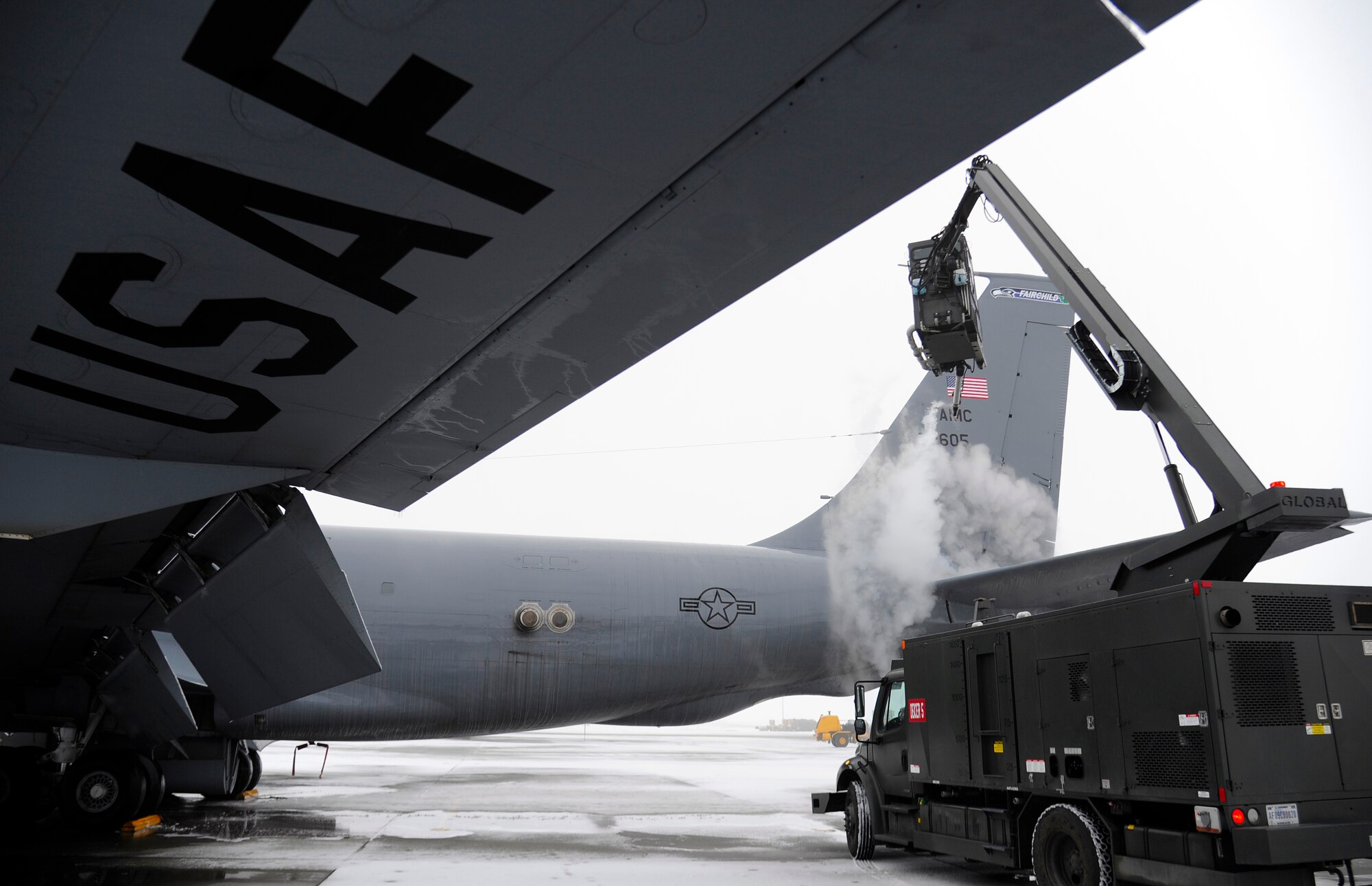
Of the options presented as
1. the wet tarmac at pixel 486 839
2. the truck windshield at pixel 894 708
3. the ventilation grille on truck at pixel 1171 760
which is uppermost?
the truck windshield at pixel 894 708

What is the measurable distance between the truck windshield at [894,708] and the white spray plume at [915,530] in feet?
12.8

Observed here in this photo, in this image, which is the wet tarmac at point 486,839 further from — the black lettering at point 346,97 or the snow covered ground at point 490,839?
the black lettering at point 346,97

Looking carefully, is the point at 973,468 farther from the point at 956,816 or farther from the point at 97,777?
the point at 97,777

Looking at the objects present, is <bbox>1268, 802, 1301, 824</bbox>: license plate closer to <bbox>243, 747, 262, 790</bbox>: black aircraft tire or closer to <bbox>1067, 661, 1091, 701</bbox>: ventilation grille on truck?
<bbox>1067, 661, 1091, 701</bbox>: ventilation grille on truck

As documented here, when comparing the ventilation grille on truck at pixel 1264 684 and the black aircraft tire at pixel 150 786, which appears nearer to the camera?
the ventilation grille on truck at pixel 1264 684

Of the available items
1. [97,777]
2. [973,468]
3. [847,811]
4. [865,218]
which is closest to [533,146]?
[865,218]

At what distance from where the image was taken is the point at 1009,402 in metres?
16.9

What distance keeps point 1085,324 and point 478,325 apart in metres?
6.78

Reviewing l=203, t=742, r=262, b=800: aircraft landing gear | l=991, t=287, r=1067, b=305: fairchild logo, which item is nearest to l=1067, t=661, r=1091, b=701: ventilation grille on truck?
l=991, t=287, r=1067, b=305: fairchild logo

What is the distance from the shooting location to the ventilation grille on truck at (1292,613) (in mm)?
6727

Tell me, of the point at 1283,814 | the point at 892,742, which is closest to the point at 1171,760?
the point at 1283,814

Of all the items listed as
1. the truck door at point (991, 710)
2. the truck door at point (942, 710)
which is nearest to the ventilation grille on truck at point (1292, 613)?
the truck door at point (991, 710)

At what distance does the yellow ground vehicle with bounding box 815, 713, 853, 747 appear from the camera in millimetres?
48719

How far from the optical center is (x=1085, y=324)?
897cm
